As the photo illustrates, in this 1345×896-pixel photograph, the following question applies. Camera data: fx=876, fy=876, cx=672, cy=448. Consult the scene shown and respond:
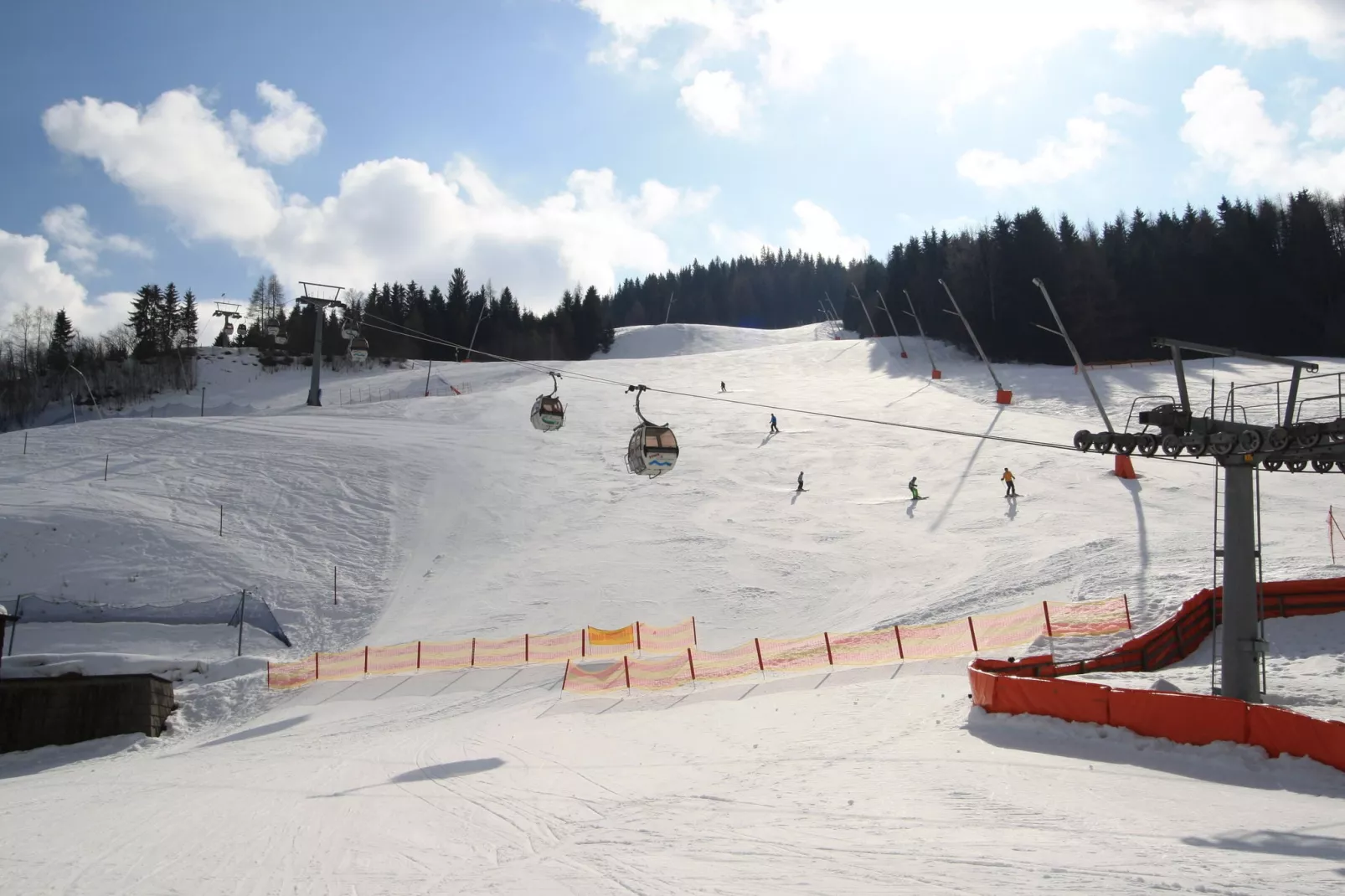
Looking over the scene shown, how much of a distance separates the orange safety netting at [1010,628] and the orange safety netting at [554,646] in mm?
9379

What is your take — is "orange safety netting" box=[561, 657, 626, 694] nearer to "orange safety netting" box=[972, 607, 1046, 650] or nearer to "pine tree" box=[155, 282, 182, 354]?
"orange safety netting" box=[972, 607, 1046, 650]

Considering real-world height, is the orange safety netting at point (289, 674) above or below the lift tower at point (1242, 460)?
below

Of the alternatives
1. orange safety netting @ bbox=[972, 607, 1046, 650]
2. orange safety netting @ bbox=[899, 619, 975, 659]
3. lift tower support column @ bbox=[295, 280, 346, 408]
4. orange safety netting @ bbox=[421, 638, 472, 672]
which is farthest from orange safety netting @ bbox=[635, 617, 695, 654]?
lift tower support column @ bbox=[295, 280, 346, 408]

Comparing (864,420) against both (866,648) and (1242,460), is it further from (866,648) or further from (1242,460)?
(1242,460)

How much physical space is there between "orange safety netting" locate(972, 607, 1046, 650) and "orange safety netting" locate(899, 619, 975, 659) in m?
0.31

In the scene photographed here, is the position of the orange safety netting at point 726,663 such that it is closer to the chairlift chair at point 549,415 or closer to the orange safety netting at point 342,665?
the chairlift chair at point 549,415

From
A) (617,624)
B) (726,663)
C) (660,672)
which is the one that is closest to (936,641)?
(726,663)

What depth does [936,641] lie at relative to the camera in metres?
A: 19.4

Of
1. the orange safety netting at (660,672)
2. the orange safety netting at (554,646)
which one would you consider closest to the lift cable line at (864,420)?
the orange safety netting at (660,672)

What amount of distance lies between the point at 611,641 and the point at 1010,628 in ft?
30.5

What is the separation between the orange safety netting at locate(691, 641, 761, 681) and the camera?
19266mm

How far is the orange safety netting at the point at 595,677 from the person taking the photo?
62.8ft

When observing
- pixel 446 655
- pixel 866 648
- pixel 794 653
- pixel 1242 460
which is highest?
pixel 1242 460

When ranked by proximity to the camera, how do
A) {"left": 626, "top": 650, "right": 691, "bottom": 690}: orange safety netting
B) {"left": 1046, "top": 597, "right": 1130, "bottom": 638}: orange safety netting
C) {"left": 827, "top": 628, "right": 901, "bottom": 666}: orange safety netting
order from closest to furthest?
{"left": 1046, "top": 597, "right": 1130, "bottom": 638}: orange safety netting, {"left": 827, "top": 628, "right": 901, "bottom": 666}: orange safety netting, {"left": 626, "top": 650, "right": 691, "bottom": 690}: orange safety netting
